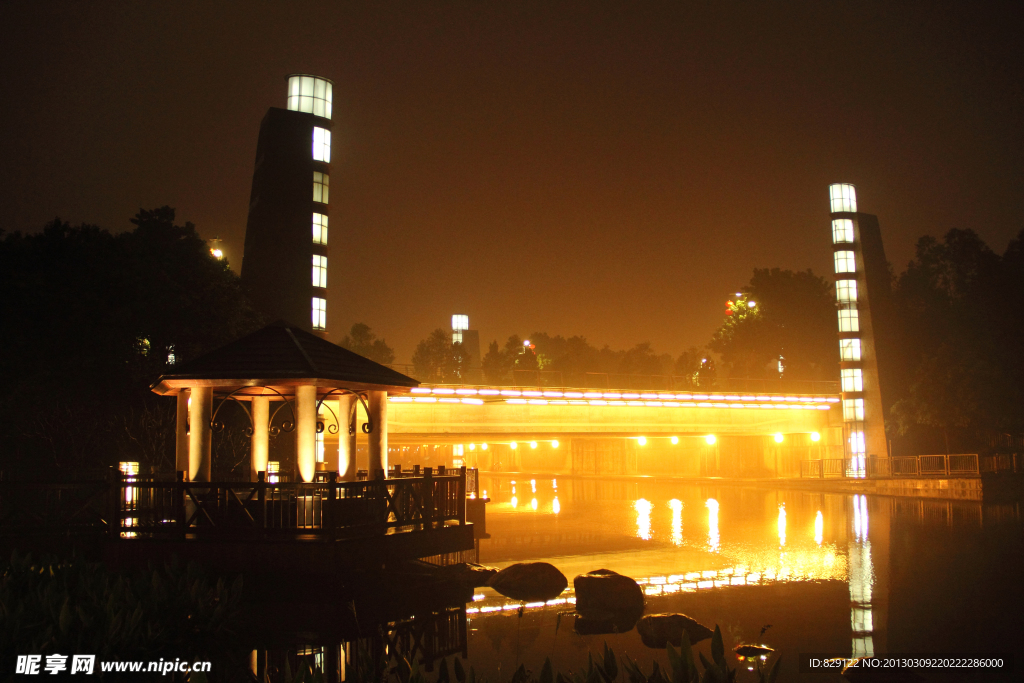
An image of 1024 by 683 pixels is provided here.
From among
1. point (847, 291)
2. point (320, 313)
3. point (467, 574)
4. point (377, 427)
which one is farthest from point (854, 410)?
point (377, 427)

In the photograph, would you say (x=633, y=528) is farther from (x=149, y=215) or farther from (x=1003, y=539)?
(x=149, y=215)

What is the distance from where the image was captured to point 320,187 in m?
46.7

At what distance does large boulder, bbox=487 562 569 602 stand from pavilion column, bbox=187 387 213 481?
647 cm

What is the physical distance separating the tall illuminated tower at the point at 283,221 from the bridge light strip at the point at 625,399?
31.8 feet

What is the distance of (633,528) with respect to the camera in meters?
29.5

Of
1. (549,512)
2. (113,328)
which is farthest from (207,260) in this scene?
(549,512)

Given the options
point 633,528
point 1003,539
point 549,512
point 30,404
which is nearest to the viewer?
point 1003,539

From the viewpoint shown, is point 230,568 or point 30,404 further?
point 30,404

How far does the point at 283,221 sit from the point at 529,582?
3092cm

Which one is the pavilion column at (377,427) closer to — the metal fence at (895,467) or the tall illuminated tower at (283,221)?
the tall illuminated tower at (283,221)

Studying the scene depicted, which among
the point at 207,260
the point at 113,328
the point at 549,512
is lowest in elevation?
the point at 549,512

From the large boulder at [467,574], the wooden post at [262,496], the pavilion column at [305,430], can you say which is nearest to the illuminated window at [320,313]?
the pavilion column at [305,430]

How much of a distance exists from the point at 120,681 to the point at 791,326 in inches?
2852

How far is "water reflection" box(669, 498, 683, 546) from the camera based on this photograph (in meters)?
25.4
